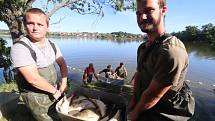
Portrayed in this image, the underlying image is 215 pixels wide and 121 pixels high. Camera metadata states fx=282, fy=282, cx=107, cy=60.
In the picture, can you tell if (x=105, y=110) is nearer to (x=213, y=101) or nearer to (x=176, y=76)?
(x=176, y=76)

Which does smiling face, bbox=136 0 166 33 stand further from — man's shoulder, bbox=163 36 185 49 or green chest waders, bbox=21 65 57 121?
green chest waders, bbox=21 65 57 121

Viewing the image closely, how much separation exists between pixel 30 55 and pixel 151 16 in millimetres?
1751

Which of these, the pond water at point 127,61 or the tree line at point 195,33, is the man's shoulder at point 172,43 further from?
the tree line at point 195,33

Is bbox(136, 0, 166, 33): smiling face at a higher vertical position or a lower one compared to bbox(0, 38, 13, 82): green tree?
higher

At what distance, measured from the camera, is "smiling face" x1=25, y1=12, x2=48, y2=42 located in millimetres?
3678

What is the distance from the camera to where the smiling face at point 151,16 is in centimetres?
264

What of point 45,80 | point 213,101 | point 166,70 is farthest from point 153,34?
point 213,101

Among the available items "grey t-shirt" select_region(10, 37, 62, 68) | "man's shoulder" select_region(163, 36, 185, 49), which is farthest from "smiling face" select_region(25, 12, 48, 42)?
"man's shoulder" select_region(163, 36, 185, 49)

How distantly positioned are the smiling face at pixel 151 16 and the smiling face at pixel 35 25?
157cm

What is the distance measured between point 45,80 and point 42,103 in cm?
33

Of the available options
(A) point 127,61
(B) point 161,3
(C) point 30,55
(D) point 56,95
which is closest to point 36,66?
(C) point 30,55

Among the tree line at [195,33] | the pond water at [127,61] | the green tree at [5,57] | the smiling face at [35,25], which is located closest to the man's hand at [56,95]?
the smiling face at [35,25]

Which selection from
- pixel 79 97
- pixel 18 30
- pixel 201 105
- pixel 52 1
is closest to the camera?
pixel 79 97

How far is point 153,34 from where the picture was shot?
2.67m
